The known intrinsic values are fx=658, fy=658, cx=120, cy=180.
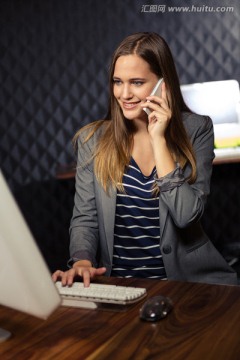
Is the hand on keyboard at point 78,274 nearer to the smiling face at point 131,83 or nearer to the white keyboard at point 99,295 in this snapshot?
the white keyboard at point 99,295

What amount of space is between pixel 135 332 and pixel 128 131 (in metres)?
0.98

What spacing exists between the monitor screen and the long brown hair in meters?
1.02

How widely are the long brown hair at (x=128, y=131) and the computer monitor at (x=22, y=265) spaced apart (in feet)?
3.35

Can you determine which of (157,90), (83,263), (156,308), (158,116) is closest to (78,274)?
(83,263)

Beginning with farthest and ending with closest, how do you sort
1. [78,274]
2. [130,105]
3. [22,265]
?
1. [130,105]
2. [78,274]
3. [22,265]

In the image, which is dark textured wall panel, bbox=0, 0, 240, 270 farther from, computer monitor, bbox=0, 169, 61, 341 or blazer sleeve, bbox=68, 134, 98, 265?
computer monitor, bbox=0, 169, 61, 341

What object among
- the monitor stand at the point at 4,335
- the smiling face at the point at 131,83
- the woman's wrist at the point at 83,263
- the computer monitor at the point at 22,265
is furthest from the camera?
the smiling face at the point at 131,83

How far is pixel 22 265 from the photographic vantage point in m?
1.10

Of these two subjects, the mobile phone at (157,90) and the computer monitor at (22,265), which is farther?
the mobile phone at (157,90)

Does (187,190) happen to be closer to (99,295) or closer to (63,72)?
(99,295)

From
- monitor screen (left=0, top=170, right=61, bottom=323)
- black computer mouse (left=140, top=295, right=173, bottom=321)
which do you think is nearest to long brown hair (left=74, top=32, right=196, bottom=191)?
black computer mouse (left=140, top=295, right=173, bottom=321)

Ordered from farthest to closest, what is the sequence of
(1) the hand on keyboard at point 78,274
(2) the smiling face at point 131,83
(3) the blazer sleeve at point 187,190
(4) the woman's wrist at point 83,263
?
(2) the smiling face at point 131,83 → (3) the blazer sleeve at point 187,190 → (4) the woman's wrist at point 83,263 → (1) the hand on keyboard at point 78,274

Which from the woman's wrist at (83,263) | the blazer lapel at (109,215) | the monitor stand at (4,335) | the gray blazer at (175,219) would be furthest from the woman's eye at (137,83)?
the monitor stand at (4,335)

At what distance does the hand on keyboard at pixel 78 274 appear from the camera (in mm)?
1672
